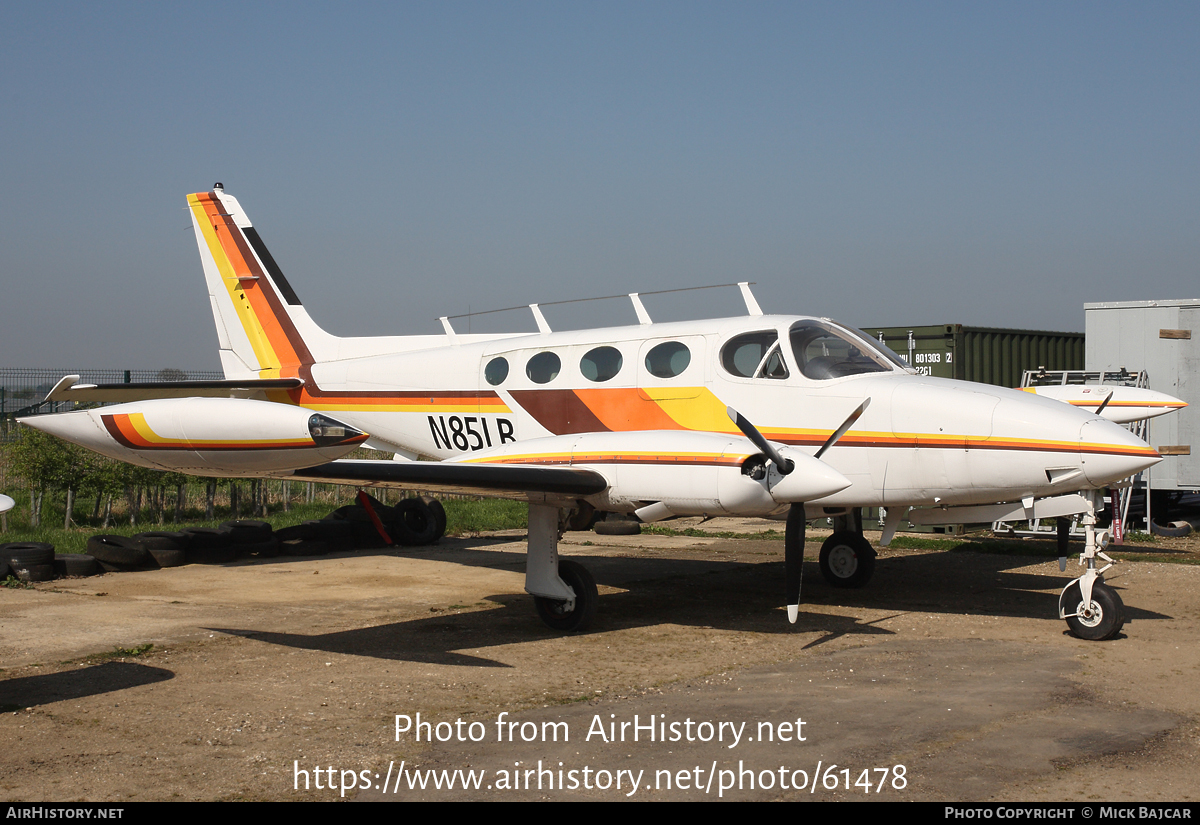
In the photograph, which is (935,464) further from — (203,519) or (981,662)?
(203,519)

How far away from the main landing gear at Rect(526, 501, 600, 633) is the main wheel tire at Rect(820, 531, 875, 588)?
3.70 meters

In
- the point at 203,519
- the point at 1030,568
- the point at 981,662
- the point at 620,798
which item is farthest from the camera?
the point at 203,519

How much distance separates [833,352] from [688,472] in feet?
7.46

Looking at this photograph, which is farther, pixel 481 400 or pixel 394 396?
pixel 394 396

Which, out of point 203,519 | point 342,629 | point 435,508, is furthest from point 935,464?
point 203,519

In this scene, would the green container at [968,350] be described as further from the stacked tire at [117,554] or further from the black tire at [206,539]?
the stacked tire at [117,554]

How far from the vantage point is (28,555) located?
11.7 metres

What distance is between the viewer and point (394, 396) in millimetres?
12172

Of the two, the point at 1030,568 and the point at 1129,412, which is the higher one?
the point at 1129,412

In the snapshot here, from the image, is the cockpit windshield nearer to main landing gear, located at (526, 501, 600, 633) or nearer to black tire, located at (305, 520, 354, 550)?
main landing gear, located at (526, 501, 600, 633)

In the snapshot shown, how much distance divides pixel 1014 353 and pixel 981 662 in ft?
41.7

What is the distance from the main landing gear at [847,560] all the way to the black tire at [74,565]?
899 centimetres

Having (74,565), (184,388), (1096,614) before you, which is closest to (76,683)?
(74,565)

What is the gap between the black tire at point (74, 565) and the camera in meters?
12.1
